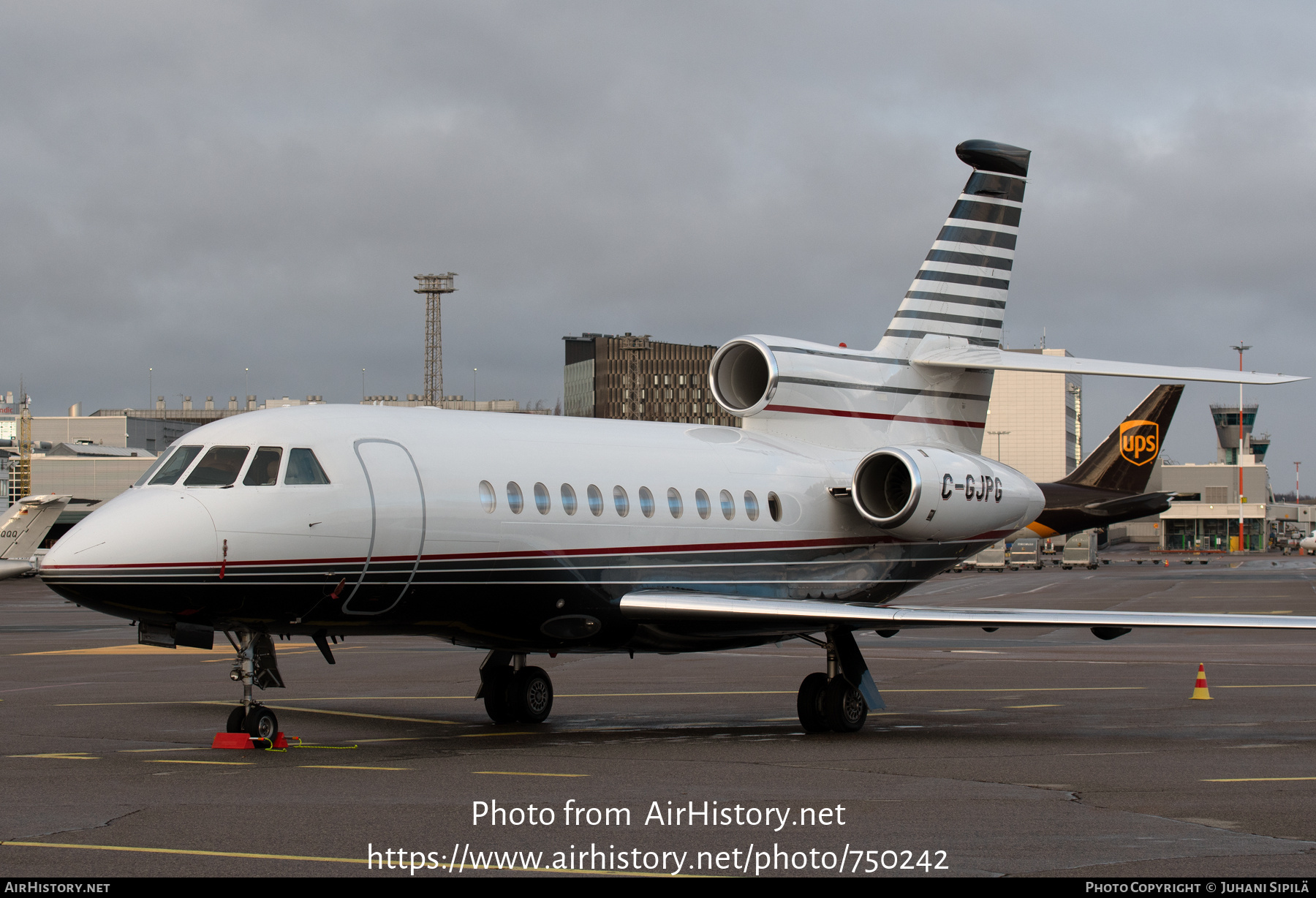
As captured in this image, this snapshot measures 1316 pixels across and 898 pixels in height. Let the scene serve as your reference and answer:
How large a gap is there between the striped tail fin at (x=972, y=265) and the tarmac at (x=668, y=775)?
564cm

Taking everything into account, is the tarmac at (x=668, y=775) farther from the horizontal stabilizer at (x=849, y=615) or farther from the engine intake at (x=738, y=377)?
the engine intake at (x=738, y=377)

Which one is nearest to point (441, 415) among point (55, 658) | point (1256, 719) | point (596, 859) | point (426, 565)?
point (426, 565)

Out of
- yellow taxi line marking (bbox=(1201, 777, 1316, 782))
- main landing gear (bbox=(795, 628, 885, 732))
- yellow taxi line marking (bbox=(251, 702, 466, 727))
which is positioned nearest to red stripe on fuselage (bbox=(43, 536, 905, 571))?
main landing gear (bbox=(795, 628, 885, 732))

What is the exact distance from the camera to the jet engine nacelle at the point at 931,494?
18172mm

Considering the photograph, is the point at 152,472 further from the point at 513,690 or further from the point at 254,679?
the point at 513,690

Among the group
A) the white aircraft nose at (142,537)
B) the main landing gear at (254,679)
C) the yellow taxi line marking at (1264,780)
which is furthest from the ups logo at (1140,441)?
the white aircraft nose at (142,537)

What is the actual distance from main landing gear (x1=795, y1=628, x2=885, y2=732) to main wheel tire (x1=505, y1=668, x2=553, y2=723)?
3.32 meters

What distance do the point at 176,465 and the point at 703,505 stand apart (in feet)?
20.9

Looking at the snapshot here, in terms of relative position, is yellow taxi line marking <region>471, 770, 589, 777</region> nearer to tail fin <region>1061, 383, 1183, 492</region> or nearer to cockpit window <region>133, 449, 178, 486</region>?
cockpit window <region>133, 449, 178, 486</region>

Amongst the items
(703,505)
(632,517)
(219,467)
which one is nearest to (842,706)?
(703,505)

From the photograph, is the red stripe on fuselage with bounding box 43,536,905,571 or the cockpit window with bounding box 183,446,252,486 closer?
the red stripe on fuselage with bounding box 43,536,905,571

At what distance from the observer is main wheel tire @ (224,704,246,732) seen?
1416 cm

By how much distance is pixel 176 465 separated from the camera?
13930 millimetres

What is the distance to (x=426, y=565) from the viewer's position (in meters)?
14.4
